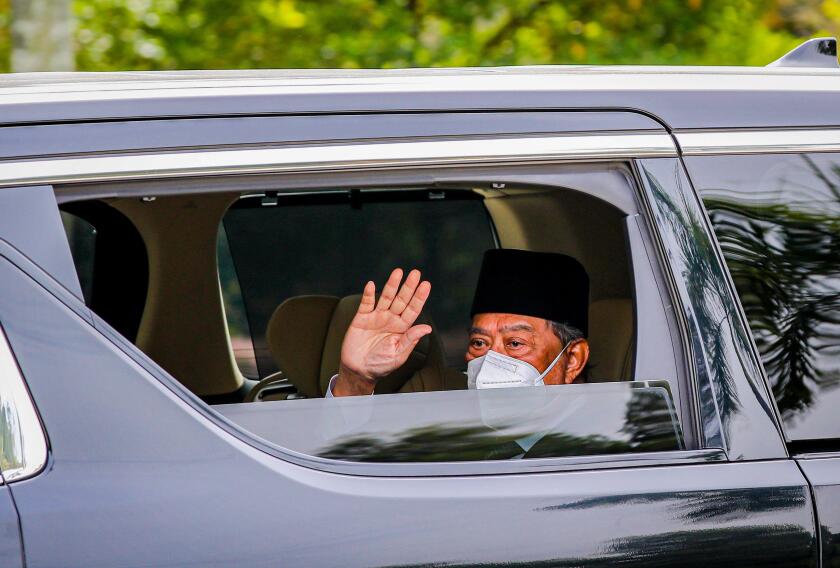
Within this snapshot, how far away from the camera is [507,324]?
2904mm

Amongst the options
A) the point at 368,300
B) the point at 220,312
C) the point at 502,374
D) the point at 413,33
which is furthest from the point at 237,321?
the point at 413,33

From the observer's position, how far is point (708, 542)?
70.7 inches

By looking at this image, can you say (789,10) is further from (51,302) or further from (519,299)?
(51,302)

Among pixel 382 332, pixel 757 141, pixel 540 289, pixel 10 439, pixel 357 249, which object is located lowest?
pixel 10 439

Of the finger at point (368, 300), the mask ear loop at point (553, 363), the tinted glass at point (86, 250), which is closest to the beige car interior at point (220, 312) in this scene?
the tinted glass at point (86, 250)

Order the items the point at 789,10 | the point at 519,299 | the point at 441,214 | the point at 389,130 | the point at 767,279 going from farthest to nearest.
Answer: the point at 789,10
the point at 441,214
the point at 519,299
the point at 767,279
the point at 389,130

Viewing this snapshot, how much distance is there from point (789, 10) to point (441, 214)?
278 inches

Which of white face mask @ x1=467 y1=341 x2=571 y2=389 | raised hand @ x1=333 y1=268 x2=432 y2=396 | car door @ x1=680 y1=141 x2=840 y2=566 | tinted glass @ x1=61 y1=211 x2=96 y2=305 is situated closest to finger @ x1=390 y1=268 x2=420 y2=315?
raised hand @ x1=333 y1=268 x2=432 y2=396

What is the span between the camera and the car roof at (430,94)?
185 cm

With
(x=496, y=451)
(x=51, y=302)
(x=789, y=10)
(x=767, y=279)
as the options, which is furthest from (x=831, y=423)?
(x=789, y=10)

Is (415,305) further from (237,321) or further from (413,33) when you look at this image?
(413,33)

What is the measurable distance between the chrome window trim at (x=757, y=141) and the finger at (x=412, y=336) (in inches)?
29.9

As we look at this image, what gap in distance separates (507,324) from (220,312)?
1.38m

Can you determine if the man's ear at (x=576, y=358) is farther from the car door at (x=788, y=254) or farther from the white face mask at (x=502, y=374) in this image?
the car door at (x=788, y=254)
